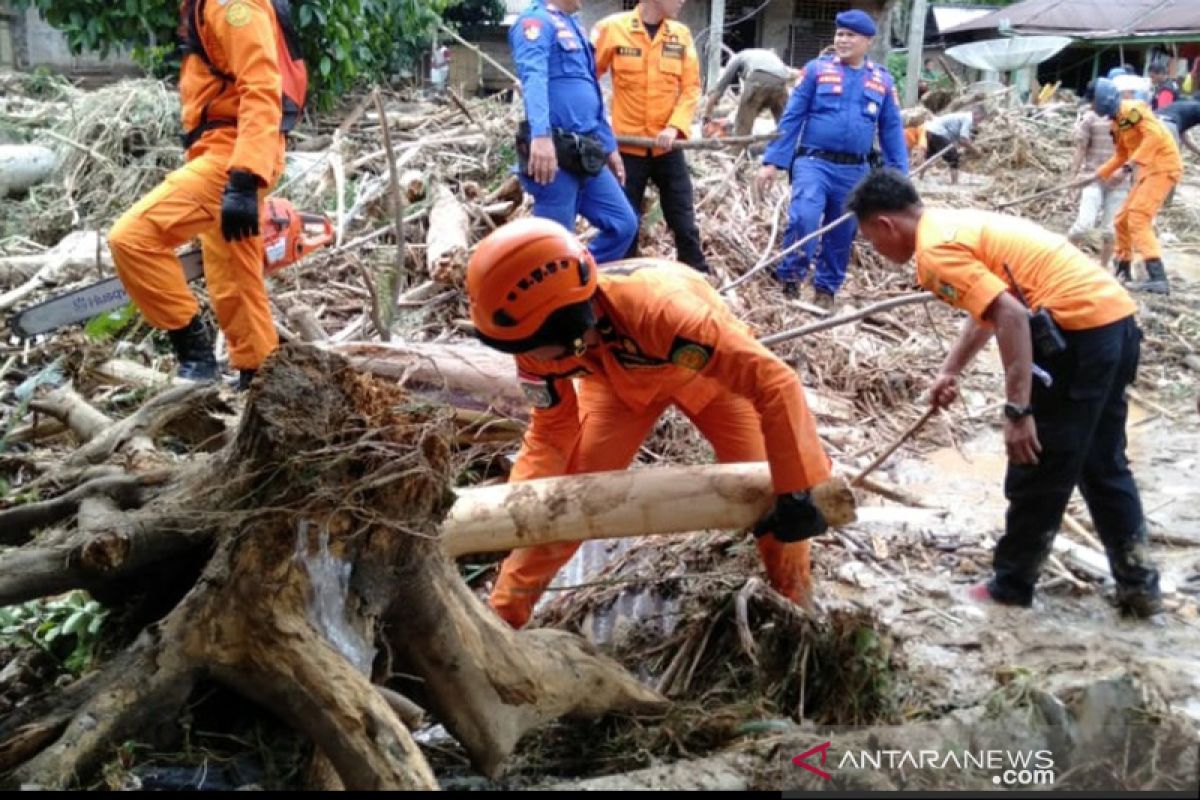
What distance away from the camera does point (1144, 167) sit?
980 centimetres

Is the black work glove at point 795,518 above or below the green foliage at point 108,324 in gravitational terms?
above

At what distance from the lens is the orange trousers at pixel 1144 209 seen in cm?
972

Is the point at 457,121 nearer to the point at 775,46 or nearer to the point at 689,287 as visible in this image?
the point at 689,287

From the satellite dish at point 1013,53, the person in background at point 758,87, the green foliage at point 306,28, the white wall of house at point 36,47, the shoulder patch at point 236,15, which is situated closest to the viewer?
the shoulder patch at point 236,15

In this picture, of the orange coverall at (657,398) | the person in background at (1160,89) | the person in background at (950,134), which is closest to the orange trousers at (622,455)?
the orange coverall at (657,398)

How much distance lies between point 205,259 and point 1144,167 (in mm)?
8374

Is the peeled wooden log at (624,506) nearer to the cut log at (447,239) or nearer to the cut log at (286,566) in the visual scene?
the cut log at (286,566)

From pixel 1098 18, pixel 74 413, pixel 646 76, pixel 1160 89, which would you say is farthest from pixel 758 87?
pixel 1098 18

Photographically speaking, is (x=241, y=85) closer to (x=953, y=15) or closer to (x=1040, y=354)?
(x=1040, y=354)

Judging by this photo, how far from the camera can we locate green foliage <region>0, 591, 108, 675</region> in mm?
3098

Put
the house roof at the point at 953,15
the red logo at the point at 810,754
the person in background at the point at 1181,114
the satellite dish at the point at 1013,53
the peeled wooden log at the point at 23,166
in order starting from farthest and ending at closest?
the house roof at the point at 953,15 → the satellite dish at the point at 1013,53 → the person in background at the point at 1181,114 → the peeled wooden log at the point at 23,166 → the red logo at the point at 810,754

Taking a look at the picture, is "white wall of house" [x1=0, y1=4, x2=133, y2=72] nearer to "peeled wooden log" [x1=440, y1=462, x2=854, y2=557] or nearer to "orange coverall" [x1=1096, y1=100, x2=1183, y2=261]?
"orange coverall" [x1=1096, y1=100, x2=1183, y2=261]

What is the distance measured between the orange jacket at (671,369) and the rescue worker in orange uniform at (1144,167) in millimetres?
7712

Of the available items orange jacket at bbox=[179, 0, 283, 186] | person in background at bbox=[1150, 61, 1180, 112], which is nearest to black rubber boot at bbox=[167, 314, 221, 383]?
orange jacket at bbox=[179, 0, 283, 186]
